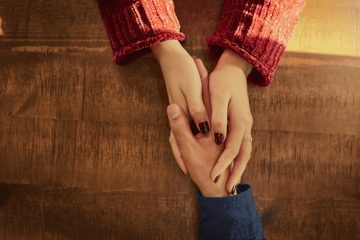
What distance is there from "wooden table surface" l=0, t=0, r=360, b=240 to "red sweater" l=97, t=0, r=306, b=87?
0.36ft

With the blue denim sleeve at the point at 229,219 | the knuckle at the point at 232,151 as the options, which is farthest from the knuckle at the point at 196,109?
the blue denim sleeve at the point at 229,219

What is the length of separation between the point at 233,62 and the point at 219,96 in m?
0.12

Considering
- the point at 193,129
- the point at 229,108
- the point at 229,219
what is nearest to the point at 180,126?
the point at 193,129

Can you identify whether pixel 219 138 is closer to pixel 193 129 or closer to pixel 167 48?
pixel 193 129

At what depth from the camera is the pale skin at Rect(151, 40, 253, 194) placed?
59 cm

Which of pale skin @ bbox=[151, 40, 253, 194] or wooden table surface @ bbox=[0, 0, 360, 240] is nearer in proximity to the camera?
pale skin @ bbox=[151, 40, 253, 194]

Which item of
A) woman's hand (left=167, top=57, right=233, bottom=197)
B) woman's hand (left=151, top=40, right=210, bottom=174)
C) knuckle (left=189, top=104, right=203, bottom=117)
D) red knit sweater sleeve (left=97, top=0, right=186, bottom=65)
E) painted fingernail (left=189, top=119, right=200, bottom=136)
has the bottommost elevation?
woman's hand (left=167, top=57, right=233, bottom=197)

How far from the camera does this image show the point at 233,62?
0.61 meters

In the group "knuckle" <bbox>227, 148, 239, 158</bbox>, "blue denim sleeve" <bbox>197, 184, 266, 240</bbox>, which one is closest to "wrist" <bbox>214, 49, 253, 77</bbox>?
"knuckle" <bbox>227, 148, 239, 158</bbox>

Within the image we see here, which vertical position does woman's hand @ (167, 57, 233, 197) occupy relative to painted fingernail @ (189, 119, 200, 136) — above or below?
below

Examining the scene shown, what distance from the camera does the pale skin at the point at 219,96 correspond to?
585 millimetres

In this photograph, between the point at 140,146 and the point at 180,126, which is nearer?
the point at 180,126

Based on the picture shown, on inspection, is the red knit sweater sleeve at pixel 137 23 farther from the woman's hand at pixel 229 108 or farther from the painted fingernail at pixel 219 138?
the painted fingernail at pixel 219 138

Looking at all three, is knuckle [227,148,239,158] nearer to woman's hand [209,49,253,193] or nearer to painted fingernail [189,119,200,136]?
woman's hand [209,49,253,193]
